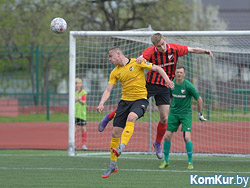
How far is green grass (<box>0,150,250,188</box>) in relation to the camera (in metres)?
7.43

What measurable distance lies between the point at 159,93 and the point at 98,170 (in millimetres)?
1959

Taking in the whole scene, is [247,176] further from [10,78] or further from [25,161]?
[10,78]

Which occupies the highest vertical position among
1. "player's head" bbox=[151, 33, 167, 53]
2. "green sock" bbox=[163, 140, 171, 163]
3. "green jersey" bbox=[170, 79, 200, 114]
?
"player's head" bbox=[151, 33, 167, 53]

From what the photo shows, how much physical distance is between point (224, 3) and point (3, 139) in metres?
39.8

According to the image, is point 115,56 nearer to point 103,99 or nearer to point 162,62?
point 103,99

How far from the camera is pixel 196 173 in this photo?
8438mm

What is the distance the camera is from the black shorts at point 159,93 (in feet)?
29.1

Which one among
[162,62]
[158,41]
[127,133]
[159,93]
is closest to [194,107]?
[159,93]

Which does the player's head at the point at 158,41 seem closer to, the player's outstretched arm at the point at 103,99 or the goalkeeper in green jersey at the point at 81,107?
the player's outstretched arm at the point at 103,99

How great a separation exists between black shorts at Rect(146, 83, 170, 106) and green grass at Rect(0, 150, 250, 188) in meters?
1.38

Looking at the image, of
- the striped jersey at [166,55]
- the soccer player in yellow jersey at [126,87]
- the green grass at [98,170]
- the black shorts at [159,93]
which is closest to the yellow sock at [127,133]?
the soccer player in yellow jersey at [126,87]

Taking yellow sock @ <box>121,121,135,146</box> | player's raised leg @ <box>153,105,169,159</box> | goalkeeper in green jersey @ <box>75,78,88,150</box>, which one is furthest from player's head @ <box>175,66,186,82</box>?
goalkeeper in green jersey @ <box>75,78,88,150</box>

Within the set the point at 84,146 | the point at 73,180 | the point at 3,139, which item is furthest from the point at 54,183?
the point at 3,139

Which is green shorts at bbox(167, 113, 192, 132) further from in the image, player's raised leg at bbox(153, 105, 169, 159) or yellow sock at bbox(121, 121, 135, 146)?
yellow sock at bbox(121, 121, 135, 146)
